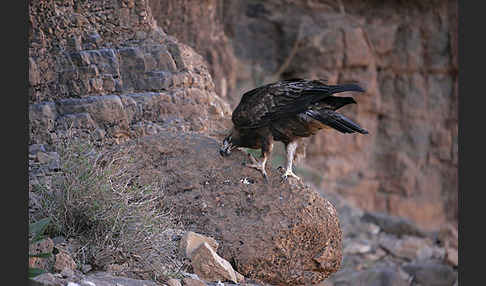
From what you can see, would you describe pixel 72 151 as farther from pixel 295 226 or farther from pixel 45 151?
pixel 295 226

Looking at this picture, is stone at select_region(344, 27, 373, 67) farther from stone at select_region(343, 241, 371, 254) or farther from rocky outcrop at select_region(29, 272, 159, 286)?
rocky outcrop at select_region(29, 272, 159, 286)

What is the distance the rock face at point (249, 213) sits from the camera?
5809 millimetres

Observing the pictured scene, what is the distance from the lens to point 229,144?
6.39 m

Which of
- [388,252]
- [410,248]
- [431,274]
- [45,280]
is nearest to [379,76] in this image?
[410,248]

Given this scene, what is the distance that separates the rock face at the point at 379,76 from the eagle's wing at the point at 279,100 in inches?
264

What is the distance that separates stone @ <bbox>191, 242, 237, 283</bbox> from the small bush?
0.79 ft

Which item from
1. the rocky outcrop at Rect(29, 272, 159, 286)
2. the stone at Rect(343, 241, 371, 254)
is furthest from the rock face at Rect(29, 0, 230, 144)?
the stone at Rect(343, 241, 371, 254)

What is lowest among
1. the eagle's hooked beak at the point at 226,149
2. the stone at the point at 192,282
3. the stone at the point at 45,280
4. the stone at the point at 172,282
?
the stone at the point at 192,282

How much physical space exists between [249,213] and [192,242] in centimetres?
62

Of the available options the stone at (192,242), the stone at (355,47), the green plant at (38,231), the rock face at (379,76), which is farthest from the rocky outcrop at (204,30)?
the green plant at (38,231)

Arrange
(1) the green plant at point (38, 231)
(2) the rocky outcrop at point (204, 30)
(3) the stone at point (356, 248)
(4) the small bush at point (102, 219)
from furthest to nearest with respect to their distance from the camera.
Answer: (3) the stone at point (356, 248) → (2) the rocky outcrop at point (204, 30) → (4) the small bush at point (102, 219) → (1) the green plant at point (38, 231)

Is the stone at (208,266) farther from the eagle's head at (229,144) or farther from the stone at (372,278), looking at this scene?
the stone at (372,278)

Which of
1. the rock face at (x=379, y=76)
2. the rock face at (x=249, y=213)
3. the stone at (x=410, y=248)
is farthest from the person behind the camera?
the rock face at (x=379, y=76)

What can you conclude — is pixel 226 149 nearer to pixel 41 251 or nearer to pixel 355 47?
pixel 41 251
